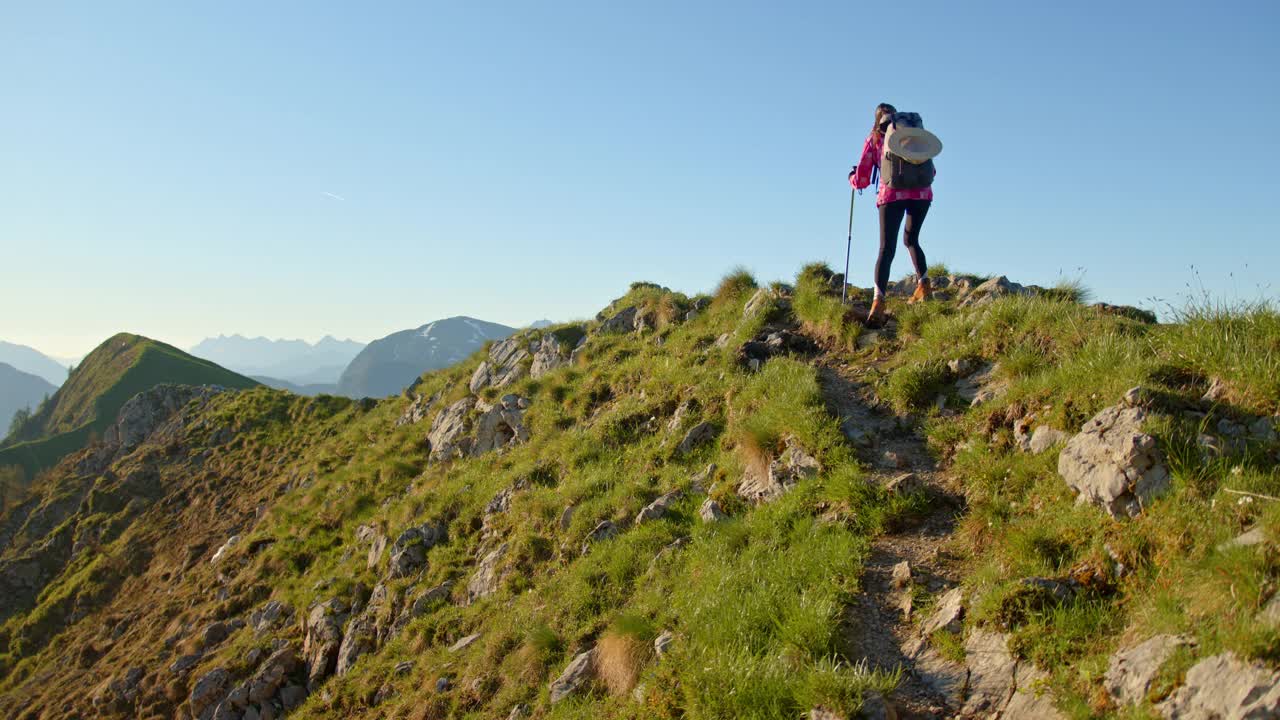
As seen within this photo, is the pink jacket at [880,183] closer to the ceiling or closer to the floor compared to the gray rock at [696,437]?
closer to the ceiling

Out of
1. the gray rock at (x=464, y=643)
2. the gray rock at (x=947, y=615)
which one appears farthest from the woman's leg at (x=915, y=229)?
the gray rock at (x=464, y=643)

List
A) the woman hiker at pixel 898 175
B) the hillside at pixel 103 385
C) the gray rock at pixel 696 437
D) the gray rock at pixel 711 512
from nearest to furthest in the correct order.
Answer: the gray rock at pixel 711 512 → the woman hiker at pixel 898 175 → the gray rock at pixel 696 437 → the hillside at pixel 103 385

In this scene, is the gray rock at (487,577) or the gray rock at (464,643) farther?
the gray rock at (487,577)

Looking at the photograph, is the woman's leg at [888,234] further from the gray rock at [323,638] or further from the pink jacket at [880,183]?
the gray rock at [323,638]

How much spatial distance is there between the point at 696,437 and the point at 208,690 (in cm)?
1158

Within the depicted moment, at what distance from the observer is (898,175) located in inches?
436

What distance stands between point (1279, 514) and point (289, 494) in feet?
83.1

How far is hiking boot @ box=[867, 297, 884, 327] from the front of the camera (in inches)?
484

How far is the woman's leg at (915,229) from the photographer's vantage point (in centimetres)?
1124

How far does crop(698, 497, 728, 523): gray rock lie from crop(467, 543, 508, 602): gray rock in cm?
408

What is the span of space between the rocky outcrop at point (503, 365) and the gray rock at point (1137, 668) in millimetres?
17206

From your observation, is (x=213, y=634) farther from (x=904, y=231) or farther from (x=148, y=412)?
(x=148, y=412)

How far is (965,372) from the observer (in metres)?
9.74

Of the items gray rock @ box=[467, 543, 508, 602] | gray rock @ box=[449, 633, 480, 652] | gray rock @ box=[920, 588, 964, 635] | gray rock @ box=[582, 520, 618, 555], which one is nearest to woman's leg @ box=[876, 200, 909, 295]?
gray rock @ box=[582, 520, 618, 555]
